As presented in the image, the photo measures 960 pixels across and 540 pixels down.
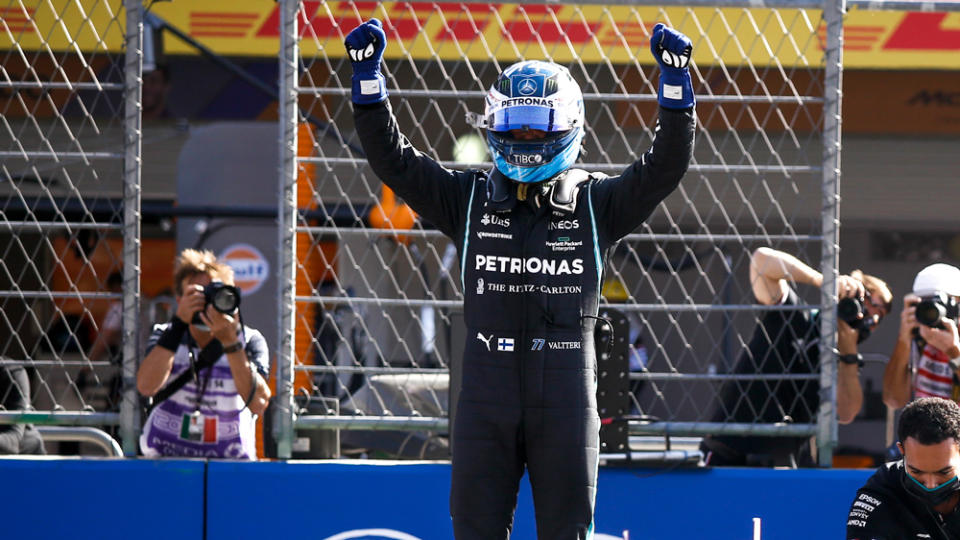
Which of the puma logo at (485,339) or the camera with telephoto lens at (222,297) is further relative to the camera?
the camera with telephoto lens at (222,297)

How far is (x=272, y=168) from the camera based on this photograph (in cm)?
798

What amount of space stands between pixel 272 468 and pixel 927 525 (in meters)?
2.12

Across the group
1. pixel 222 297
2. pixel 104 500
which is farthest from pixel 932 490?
pixel 104 500

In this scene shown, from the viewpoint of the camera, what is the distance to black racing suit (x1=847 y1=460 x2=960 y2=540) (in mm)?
3645

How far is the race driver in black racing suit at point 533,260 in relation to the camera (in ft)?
9.87

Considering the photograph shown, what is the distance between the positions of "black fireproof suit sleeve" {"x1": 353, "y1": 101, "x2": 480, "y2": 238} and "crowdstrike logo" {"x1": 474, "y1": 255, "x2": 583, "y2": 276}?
20cm

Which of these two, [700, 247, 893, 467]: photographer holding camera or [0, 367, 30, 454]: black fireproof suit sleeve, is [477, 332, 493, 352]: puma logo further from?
[0, 367, 30, 454]: black fireproof suit sleeve

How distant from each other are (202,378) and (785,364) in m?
2.20

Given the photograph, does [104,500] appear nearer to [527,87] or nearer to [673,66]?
[527,87]

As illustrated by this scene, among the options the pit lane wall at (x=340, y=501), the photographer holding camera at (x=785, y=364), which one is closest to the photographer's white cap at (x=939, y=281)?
the photographer holding camera at (x=785, y=364)

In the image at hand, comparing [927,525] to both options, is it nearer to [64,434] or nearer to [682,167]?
[682,167]

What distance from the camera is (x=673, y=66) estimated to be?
2969 millimetres

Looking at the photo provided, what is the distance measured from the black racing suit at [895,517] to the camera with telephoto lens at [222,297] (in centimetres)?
216

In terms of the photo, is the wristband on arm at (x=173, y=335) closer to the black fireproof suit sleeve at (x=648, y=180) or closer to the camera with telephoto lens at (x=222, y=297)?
the camera with telephoto lens at (x=222, y=297)
